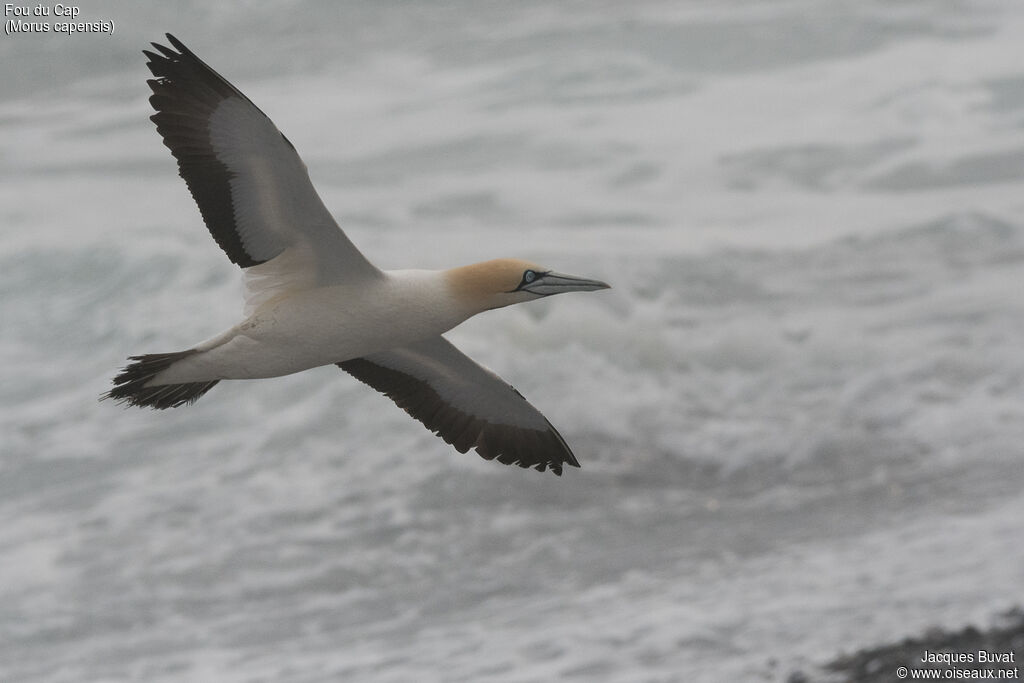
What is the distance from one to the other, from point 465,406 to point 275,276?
2292mm

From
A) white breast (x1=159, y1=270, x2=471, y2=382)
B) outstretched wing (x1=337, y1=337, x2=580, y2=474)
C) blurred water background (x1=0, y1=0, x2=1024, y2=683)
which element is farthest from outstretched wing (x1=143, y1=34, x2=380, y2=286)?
blurred water background (x1=0, y1=0, x2=1024, y2=683)

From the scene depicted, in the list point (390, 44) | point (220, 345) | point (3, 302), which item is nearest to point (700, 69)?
point (390, 44)

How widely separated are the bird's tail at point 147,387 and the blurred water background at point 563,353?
995 centimetres

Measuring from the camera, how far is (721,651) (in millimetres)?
19375

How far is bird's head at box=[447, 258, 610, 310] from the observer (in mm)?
10008

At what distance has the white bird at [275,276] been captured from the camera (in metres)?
9.58

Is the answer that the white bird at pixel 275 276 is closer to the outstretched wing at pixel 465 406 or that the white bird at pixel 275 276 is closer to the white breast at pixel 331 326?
the white breast at pixel 331 326

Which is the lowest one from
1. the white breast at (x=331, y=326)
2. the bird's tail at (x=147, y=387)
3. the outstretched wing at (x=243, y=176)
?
the bird's tail at (x=147, y=387)

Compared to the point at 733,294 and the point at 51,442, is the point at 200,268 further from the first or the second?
the point at 733,294

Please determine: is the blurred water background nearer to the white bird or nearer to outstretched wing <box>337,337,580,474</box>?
outstretched wing <box>337,337,580,474</box>

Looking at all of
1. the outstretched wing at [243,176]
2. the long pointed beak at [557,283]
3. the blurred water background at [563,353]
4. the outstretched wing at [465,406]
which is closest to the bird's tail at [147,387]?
the outstretched wing at [243,176]

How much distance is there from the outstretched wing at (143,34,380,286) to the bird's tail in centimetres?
90

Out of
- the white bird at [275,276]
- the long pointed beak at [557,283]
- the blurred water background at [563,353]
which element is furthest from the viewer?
the blurred water background at [563,353]

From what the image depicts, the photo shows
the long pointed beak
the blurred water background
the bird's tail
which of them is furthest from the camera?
the blurred water background
